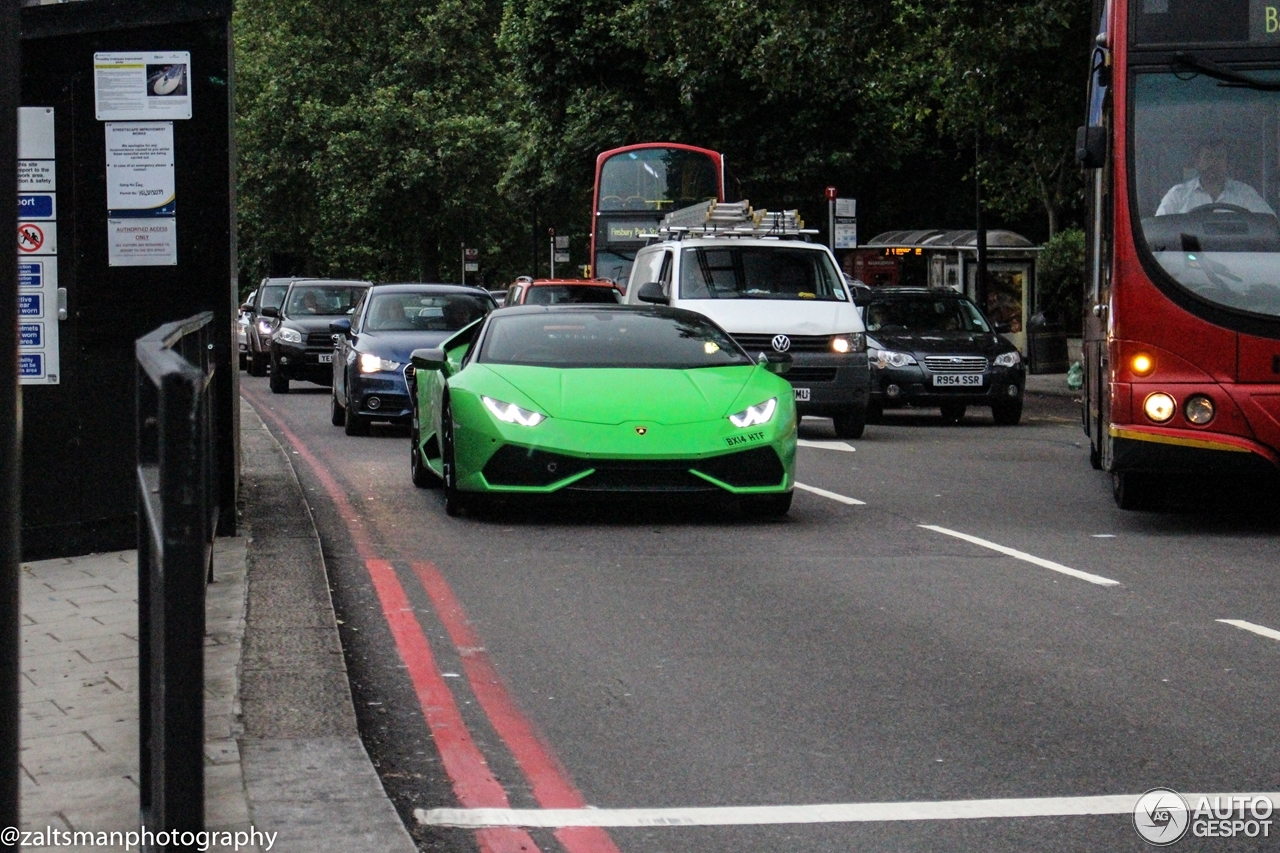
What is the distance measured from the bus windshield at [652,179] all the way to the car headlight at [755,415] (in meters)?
26.9

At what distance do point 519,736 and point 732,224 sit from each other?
1774 centimetres

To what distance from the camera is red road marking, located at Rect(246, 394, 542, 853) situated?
480cm

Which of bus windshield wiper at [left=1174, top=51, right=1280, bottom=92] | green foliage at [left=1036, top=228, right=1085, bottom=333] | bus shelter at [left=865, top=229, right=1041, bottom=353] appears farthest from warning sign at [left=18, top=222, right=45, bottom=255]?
green foliage at [left=1036, top=228, right=1085, bottom=333]

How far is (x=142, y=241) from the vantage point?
9375 mm

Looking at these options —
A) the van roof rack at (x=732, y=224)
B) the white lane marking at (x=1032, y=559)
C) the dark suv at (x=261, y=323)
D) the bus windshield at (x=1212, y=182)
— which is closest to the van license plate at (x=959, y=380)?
the van roof rack at (x=732, y=224)

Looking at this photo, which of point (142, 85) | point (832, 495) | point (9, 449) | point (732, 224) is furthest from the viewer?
point (732, 224)

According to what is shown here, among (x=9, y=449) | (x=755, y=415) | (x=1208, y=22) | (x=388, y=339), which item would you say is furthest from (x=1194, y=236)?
(x=388, y=339)

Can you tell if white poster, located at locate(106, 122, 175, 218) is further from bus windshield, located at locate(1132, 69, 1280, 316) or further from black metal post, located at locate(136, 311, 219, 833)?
black metal post, located at locate(136, 311, 219, 833)

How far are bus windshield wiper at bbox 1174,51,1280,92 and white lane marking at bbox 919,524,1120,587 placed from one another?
2.98 meters

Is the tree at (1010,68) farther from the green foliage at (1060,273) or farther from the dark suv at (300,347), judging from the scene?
the dark suv at (300,347)

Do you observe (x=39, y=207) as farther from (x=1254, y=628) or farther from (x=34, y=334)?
(x=1254, y=628)

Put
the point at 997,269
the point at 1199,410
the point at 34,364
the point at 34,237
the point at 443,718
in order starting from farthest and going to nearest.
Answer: the point at 997,269 → the point at 1199,410 → the point at 34,237 → the point at 34,364 → the point at 443,718

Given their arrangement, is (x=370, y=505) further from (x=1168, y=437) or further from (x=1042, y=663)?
(x=1042, y=663)

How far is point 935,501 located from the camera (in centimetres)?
1306
